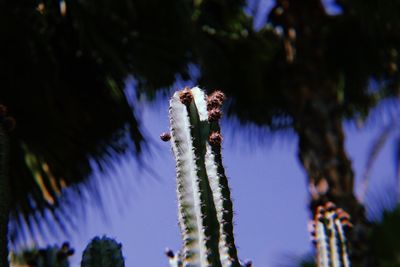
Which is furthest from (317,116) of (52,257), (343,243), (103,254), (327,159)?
(103,254)

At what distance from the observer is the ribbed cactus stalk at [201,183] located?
6.07ft

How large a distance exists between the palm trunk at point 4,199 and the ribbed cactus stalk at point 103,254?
28cm

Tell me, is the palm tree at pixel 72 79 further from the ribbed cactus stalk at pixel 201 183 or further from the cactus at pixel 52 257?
the ribbed cactus stalk at pixel 201 183

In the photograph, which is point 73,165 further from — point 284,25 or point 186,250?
point 186,250

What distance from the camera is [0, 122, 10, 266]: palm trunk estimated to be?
1.89m

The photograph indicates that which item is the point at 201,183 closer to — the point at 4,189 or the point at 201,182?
the point at 201,182

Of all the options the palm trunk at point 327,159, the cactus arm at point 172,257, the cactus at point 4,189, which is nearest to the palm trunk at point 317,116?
the palm trunk at point 327,159

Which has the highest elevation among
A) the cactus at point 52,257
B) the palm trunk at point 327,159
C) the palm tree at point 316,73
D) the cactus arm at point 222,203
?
the palm tree at point 316,73

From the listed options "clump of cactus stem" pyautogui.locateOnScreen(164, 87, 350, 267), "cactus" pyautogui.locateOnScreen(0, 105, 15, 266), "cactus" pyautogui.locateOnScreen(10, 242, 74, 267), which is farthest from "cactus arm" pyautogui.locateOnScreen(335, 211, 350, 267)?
"cactus" pyautogui.locateOnScreen(0, 105, 15, 266)

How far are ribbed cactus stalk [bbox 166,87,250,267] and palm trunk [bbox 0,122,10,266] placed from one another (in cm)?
48

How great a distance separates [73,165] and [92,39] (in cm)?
95

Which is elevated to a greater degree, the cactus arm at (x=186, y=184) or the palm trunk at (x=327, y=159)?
the palm trunk at (x=327, y=159)

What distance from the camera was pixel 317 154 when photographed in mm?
4641

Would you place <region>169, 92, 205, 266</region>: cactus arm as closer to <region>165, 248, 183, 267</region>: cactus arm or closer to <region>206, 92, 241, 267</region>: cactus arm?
<region>206, 92, 241, 267</region>: cactus arm
